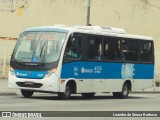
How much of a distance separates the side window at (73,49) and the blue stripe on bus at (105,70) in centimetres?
24

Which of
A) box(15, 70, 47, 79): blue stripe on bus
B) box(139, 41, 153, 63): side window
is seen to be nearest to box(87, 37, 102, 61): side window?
box(15, 70, 47, 79): blue stripe on bus

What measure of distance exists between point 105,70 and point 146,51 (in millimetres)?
3785

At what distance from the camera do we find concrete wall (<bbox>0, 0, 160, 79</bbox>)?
1721 inches

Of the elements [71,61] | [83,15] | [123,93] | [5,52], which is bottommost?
[123,93]

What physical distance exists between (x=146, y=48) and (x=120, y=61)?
8.51ft

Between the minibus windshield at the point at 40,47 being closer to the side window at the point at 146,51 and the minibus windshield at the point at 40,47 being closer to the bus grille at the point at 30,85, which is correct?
the bus grille at the point at 30,85

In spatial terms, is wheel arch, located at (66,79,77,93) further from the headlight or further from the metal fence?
the metal fence

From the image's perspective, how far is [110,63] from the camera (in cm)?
2634

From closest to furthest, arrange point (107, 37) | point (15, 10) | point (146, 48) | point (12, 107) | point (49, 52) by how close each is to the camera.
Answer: point (12, 107) < point (49, 52) < point (107, 37) < point (146, 48) < point (15, 10)

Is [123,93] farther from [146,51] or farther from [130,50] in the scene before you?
[146,51]

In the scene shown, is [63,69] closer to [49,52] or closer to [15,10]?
[49,52]

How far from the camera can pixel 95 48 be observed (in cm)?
2525

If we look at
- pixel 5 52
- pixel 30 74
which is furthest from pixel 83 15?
pixel 30 74

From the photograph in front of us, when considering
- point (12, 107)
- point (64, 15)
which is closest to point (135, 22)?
point (64, 15)
